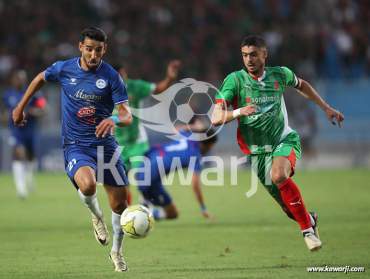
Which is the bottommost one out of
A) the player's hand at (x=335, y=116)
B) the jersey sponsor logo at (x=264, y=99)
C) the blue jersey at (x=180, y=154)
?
the blue jersey at (x=180, y=154)

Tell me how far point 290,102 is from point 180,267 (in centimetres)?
1794

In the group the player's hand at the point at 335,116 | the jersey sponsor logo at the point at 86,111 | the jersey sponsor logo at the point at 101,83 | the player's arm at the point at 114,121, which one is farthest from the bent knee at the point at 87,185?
the player's hand at the point at 335,116

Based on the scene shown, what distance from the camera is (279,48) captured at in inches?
1120

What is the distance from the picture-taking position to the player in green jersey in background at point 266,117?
32.7ft

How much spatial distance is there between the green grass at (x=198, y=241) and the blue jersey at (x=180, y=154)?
98 centimetres

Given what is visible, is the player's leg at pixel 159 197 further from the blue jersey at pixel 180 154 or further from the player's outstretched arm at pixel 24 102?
the player's outstretched arm at pixel 24 102

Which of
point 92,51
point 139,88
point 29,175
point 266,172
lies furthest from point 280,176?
point 29,175

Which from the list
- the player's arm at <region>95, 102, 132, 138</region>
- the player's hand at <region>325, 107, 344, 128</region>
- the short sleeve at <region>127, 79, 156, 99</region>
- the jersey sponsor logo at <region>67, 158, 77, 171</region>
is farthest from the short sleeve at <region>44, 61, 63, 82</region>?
the short sleeve at <region>127, 79, 156, 99</region>

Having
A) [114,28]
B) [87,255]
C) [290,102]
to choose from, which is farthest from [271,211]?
[114,28]

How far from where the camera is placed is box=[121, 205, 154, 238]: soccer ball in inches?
372

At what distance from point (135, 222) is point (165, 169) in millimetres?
5680

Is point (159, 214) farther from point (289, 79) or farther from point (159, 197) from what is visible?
point (289, 79)

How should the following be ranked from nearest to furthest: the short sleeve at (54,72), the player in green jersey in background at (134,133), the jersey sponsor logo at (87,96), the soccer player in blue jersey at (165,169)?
the jersey sponsor logo at (87,96) < the short sleeve at (54,72) < the player in green jersey in background at (134,133) < the soccer player in blue jersey at (165,169)

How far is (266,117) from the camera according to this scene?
10258 mm
